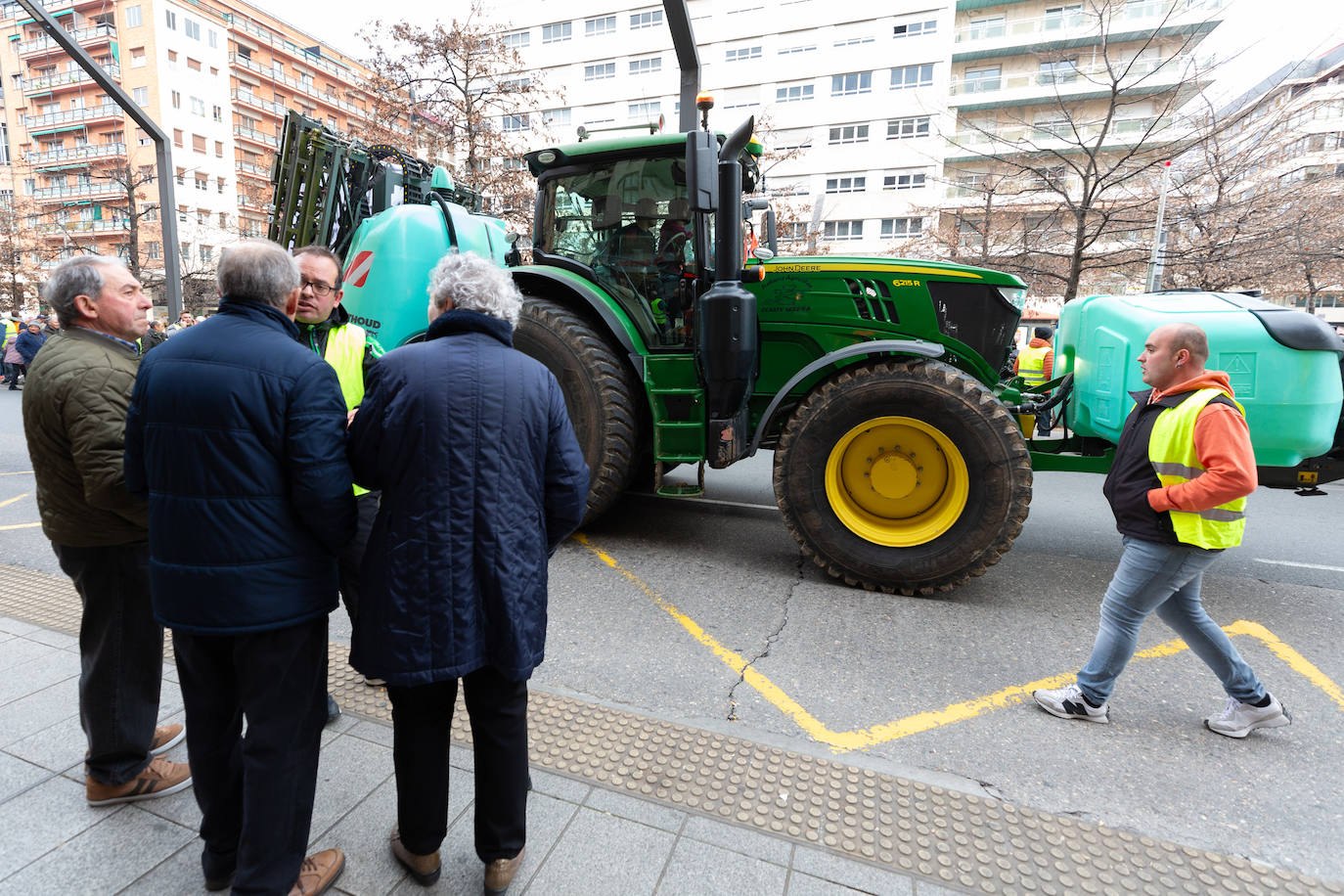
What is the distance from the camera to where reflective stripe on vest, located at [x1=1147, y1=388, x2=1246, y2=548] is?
8.18 feet

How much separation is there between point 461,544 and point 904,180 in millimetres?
37124

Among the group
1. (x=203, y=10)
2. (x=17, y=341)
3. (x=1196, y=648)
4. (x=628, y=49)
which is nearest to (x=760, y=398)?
(x=1196, y=648)

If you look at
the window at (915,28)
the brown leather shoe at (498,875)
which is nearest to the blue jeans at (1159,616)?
the brown leather shoe at (498,875)

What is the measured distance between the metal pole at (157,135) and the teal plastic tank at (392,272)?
4534 millimetres

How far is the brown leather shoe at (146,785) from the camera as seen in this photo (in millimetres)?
2213

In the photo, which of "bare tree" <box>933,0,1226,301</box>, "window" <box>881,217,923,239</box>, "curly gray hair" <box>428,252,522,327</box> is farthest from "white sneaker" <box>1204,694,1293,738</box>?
"window" <box>881,217,923,239</box>

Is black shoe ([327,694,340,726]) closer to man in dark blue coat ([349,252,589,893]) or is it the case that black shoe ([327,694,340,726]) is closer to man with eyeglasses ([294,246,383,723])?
man with eyeglasses ([294,246,383,723])

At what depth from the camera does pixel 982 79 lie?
119ft

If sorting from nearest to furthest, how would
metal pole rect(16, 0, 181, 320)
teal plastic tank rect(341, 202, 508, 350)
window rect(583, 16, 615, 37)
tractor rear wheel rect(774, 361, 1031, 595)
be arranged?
1. tractor rear wheel rect(774, 361, 1031, 595)
2. teal plastic tank rect(341, 202, 508, 350)
3. metal pole rect(16, 0, 181, 320)
4. window rect(583, 16, 615, 37)

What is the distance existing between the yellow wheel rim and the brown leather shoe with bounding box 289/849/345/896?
313cm

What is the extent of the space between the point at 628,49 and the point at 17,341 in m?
32.8

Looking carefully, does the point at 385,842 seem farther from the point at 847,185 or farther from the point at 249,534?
the point at 847,185

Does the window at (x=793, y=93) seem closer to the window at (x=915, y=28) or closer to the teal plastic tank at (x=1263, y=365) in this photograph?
the window at (x=915, y=28)

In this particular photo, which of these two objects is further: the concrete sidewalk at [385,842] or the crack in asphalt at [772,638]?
the crack in asphalt at [772,638]
